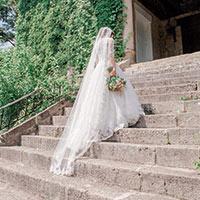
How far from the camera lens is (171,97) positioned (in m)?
5.23

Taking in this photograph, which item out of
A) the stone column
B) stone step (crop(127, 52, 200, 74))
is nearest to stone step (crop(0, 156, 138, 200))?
stone step (crop(127, 52, 200, 74))

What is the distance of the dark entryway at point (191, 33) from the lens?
1564 centimetres

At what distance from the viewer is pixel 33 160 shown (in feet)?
16.1

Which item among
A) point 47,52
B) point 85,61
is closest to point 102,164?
point 85,61

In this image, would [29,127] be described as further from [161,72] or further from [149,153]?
[149,153]

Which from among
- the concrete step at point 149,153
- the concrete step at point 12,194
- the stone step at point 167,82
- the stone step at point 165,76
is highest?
the stone step at point 165,76


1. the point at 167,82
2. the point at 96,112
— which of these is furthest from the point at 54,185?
the point at 167,82

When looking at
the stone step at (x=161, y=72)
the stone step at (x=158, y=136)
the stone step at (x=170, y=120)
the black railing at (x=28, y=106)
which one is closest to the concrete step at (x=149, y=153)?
the stone step at (x=158, y=136)

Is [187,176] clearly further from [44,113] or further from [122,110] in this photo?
[44,113]

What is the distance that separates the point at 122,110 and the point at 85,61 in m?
5.69

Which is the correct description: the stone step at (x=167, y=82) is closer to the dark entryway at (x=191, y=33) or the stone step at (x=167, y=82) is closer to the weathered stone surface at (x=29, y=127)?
the weathered stone surface at (x=29, y=127)

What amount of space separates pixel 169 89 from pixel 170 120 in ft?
4.64

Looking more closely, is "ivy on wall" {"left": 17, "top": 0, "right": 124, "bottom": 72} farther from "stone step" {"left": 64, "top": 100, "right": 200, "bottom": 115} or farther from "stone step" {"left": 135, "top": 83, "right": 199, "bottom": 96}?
"stone step" {"left": 64, "top": 100, "right": 200, "bottom": 115}

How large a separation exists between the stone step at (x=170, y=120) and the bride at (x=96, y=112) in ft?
0.47
